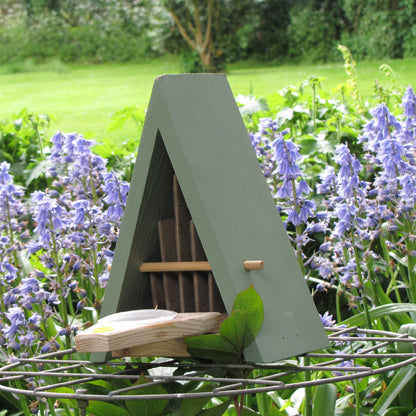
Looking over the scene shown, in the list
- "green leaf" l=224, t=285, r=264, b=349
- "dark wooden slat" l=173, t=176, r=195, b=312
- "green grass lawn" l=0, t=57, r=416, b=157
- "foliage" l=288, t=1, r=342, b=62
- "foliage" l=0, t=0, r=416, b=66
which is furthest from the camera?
"foliage" l=288, t=1, r=342, b=62

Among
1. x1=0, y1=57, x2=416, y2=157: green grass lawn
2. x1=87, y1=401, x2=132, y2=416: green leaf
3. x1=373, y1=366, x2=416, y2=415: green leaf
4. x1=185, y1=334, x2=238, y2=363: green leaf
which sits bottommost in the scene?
x1=373, y1=366, x2=416, y2=415: green leaf

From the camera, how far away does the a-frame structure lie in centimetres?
139

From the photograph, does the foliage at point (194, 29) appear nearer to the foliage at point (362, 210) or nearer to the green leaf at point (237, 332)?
the foliage at point (362, 210)

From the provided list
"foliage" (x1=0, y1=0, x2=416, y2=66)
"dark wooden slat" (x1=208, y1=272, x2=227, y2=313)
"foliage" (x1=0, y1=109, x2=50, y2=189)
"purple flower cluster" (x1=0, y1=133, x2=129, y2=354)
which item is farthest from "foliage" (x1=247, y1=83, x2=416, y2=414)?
"foliage" (x1=0, y1=0, x2=416, y2=66)

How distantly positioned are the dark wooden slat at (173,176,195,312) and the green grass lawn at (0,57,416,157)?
182 inches

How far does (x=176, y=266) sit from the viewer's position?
1487mm

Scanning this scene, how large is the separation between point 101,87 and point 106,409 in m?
8.78

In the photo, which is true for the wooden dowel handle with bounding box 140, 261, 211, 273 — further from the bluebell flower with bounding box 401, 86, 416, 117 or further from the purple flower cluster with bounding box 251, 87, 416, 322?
the bluebell flower with bounding box 401, 86, 416, 117

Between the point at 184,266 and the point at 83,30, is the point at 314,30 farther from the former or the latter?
the point at 184,266

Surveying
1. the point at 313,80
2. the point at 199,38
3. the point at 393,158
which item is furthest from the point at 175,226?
the point at 199,38

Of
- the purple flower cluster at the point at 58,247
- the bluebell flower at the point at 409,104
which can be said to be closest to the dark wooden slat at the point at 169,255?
the purple flower cluster at the point at 58,247

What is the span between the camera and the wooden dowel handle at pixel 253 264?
52.7 inches

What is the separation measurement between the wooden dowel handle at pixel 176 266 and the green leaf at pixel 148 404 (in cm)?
27

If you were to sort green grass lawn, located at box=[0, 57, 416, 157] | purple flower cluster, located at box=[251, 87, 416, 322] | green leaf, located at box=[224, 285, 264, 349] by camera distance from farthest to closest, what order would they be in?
green grass lawn, located at box=[0, 57, 416, 157]
purple flower cluster, located at box=[251, 87, 416, 322]
green leaf, located at box=[224, 285, 264, 349]
